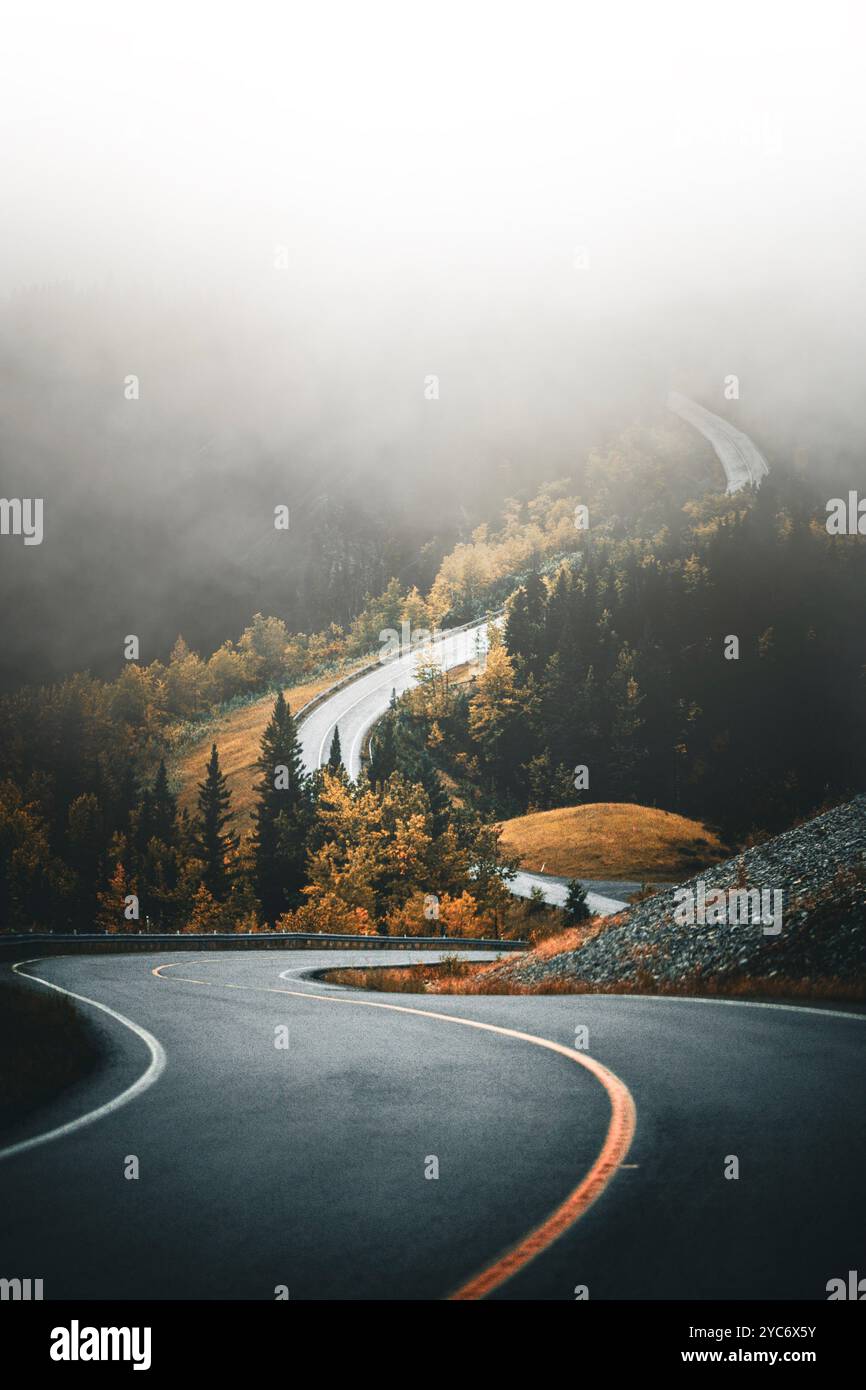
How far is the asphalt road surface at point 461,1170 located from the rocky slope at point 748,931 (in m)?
4.73

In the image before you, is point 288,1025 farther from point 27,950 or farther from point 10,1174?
point 27,950

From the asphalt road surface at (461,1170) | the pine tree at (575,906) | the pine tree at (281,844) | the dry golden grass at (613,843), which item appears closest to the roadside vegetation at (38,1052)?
the asphalt road surface at (461,1170)

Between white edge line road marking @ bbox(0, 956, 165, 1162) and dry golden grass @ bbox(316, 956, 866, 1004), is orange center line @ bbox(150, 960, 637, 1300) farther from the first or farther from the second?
dry golden grass @ bbox(316, 956, 866, 1004)

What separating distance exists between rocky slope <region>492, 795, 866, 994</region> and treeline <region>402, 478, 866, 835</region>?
3032 inches

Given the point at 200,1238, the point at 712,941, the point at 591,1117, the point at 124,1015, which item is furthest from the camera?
the point at 712,941

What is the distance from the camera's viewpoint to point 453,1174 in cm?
583

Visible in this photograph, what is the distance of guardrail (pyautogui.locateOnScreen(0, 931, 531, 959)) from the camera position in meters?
33.5

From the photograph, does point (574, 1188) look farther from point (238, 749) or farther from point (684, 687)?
point (684, 687)

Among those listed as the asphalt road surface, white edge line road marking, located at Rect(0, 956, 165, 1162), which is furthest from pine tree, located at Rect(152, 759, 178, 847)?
the asphalt road surface

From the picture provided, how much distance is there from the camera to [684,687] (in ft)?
429

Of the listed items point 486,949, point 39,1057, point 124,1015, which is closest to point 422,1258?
point 39,1057

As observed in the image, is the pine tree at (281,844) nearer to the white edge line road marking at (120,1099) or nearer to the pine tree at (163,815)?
the pine tree at (163,815)

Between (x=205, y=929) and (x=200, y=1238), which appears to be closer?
(x=200, y=1238)

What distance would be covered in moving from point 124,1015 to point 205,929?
215 feet
